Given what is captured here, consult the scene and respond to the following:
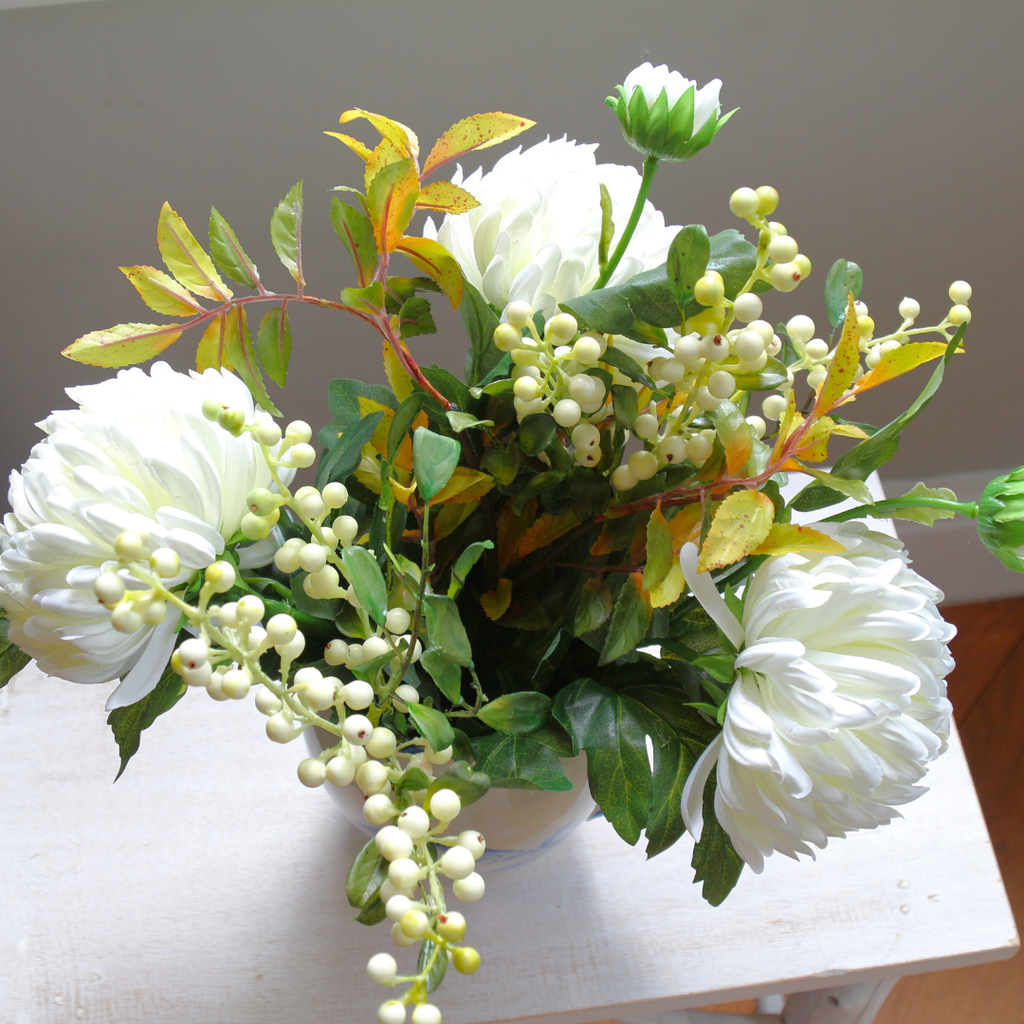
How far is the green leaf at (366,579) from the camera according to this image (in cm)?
23

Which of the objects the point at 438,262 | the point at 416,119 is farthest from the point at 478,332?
the point at 416,119

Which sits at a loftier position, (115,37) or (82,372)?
(115,37)

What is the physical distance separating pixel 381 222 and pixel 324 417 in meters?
0.71

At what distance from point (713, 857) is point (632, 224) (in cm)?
19

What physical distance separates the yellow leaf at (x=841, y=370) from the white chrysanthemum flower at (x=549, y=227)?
2.4 inches

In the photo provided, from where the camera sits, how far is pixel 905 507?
27cm

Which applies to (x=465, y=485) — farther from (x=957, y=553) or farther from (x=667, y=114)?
(x=957, y=553)

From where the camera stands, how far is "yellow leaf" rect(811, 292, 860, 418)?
0.76 feet

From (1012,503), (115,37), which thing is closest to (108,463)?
(1012,503)

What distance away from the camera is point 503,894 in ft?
1.54

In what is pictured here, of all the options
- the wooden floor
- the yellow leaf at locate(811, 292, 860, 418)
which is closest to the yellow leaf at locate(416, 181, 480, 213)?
the yellow leaf at locate(811, 292, 860, 418)

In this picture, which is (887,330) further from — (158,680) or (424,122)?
(158,680)

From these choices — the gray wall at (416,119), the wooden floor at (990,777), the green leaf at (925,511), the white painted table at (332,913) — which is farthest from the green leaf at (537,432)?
the wooden floor at (990,777)

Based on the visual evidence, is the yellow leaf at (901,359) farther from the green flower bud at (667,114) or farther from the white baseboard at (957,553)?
the white baseboard at (957,553)
